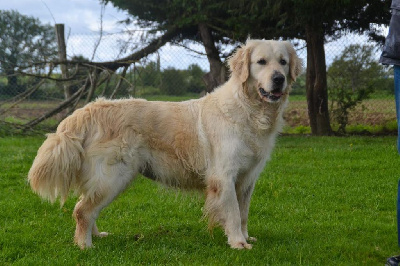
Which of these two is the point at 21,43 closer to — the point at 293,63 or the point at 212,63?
the point at 212,63

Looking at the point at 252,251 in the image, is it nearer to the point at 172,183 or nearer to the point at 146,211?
the point at 172,183

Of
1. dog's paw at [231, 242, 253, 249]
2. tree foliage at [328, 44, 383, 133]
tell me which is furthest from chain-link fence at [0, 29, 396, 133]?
dog's paw at [231, 242, 253, 249]

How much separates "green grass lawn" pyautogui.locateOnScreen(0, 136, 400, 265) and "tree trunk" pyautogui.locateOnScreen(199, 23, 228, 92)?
192 inches

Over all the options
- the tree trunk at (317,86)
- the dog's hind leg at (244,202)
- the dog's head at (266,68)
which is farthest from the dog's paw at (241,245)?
the tree trunk at (317,86)

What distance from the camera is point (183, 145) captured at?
4.63 m

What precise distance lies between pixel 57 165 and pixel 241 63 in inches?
73.6

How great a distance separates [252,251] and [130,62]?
7973 mm

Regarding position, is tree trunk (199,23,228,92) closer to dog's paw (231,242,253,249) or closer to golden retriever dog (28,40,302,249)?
golden retriever dog (28,40,302,249)

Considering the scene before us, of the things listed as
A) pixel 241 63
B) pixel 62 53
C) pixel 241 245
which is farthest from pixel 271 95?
pixel 62 53

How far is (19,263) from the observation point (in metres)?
3.94

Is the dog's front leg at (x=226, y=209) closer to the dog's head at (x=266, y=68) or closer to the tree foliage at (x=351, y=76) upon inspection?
the dog's head at (x=266, y=68)

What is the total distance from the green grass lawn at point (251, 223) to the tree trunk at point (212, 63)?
4.87m

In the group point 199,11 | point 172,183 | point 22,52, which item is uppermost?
point 199,11

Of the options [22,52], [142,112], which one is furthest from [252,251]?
[22,52]
